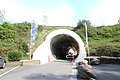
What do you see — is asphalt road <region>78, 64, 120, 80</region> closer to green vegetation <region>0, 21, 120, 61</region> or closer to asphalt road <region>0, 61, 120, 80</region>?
asphalt road <region>0, 61, 120, 80</region>

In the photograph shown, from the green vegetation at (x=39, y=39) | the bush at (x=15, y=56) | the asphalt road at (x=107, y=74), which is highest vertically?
the green vegetation at (x=39, y=39)

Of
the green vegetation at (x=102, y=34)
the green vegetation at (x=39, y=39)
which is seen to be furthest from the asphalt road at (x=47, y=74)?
the green vegetation at (x=102, y=34)

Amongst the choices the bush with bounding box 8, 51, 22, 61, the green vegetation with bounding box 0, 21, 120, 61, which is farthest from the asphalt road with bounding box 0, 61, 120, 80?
the green vegetation with bounding box 0, 21, 120, 61

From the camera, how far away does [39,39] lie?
45188mm

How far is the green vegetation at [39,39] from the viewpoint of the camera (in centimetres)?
3616

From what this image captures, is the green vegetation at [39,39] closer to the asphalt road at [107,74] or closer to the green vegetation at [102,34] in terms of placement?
the green vegetation at [102,34]

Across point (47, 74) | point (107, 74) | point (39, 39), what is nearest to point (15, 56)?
point (47, 74)

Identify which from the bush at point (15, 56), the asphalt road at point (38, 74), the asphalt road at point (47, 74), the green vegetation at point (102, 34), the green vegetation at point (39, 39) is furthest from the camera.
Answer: the green vegetation at point (102, 34)

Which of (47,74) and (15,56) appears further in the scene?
(15,56)

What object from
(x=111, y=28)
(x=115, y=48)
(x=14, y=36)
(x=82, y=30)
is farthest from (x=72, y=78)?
(x=111, y=28)

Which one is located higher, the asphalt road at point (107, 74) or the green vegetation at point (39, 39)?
the green vegetation at point (39, 39)

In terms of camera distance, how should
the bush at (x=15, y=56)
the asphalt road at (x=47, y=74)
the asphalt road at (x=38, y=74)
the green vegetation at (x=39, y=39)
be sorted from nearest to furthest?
the asphalt road at (x=38, y=74)
the asphalt road at (x=47, y=74)
the bush at (x=15, y=56)
the green vegetation at (x=39, y=39)

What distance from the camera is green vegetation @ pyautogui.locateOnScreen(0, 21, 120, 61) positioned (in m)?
36.2

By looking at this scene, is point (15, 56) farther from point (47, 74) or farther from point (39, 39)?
point (39, 39)
